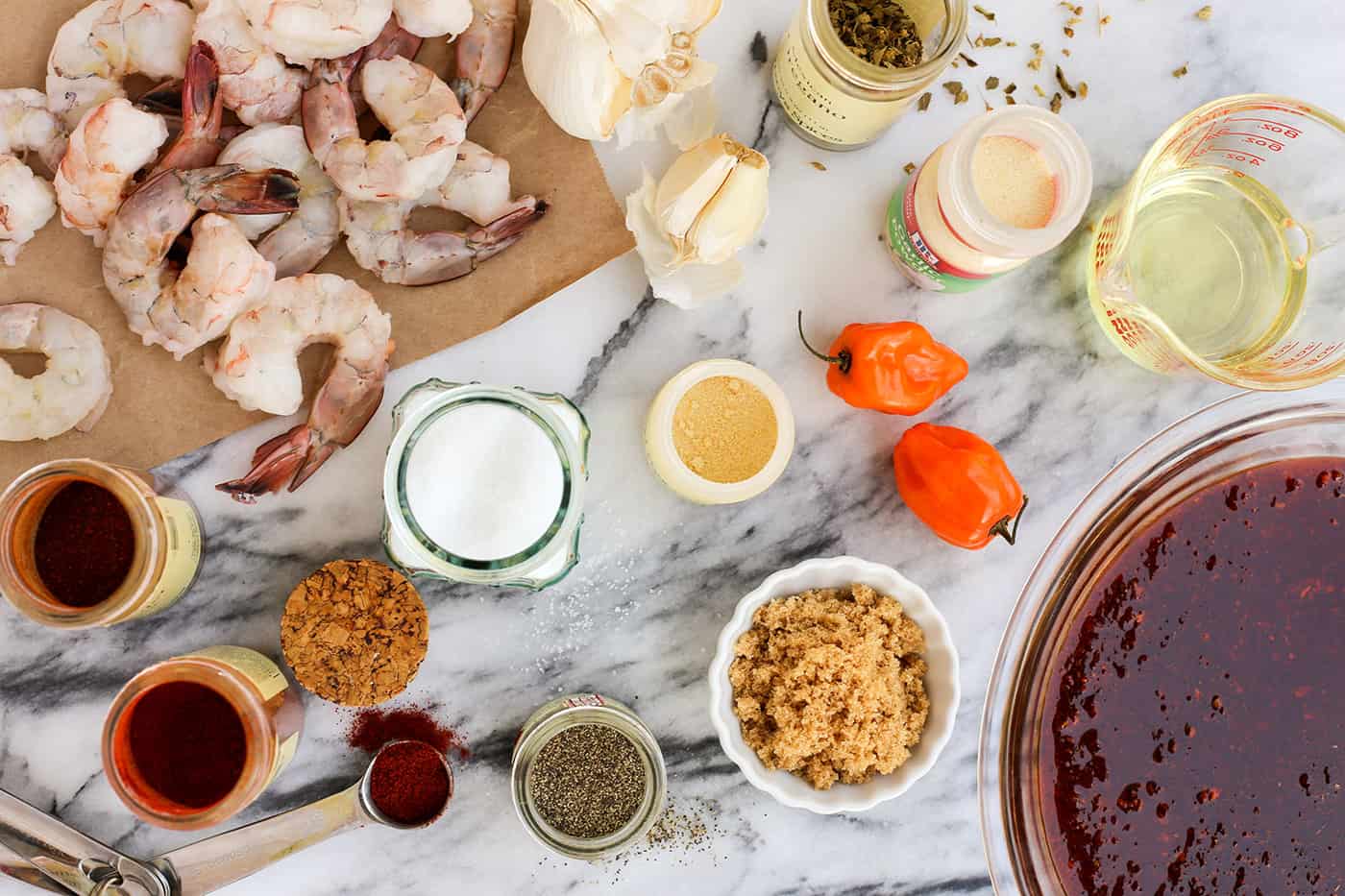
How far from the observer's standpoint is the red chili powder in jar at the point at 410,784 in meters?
1.23

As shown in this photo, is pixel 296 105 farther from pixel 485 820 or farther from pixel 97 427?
pixel 485 820

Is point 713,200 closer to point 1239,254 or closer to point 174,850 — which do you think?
point 1239,254

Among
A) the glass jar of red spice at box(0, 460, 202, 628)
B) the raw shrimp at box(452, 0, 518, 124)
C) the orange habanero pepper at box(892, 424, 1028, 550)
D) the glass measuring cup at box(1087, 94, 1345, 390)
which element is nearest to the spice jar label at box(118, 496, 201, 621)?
the glass jar of red spice at box(0, 460, 202, 628)

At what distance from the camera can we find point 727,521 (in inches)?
53.1

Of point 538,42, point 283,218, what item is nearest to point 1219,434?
point 538,42

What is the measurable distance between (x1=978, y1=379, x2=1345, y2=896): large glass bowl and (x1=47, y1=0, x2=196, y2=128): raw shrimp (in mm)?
1214

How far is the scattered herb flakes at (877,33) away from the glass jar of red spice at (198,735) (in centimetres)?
103

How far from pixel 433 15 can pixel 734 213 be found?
42 cm

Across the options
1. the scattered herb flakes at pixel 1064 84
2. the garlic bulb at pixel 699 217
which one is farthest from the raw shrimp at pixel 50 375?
the scattered herb flakes at pixel 1064 84

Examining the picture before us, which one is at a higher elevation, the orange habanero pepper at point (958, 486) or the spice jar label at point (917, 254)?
the spice jar label at point (917, 254)

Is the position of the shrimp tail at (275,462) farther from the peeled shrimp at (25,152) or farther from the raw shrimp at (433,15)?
the raw shrimp at (433,15)

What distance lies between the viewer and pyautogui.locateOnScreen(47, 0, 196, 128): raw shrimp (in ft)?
3.89

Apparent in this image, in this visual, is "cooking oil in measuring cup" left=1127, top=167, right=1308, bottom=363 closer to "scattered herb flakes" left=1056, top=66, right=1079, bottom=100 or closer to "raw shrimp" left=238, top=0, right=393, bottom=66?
"scattered herb flakes" left=1056, top=66, right=1079, bottom=100

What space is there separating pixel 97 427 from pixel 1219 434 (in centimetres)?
141
